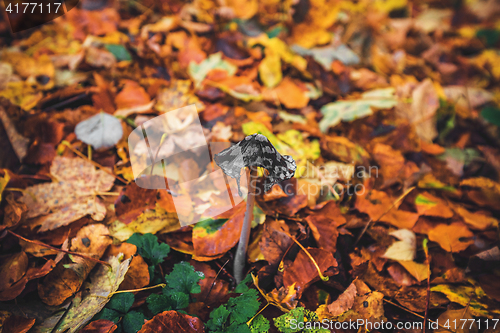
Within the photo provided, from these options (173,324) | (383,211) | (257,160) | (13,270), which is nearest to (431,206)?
(383,211)

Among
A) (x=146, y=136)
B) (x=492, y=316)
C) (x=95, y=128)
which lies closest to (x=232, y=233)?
(x=146, y=136)

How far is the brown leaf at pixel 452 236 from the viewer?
144cm

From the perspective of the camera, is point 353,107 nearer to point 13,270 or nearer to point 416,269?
point 416,269

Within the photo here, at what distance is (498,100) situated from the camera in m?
2.48

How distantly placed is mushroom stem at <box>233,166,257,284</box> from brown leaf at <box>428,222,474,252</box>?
1.07m

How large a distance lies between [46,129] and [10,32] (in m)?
1.46

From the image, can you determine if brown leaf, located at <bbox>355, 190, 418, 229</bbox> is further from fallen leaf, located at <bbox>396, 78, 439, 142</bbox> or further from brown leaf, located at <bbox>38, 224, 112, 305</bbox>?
brown leaf, located at <bbox>38, 224, 112, 305</bbox>

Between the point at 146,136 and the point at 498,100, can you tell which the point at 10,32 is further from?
the point at 498,100

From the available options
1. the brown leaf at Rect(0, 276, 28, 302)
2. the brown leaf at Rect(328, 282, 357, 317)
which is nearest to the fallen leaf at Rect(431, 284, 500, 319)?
the brown leaf at Rect(328, 282, 357, 317)

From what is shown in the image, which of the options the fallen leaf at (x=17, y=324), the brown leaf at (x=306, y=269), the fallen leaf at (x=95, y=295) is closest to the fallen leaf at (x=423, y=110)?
the brown leaf at (x=306, y=269)

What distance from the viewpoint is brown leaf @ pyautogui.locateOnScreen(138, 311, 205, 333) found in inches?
39.9

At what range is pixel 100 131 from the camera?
1.60 meters

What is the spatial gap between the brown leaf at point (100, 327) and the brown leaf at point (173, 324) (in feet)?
0.46

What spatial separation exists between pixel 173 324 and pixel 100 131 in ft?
3.87
